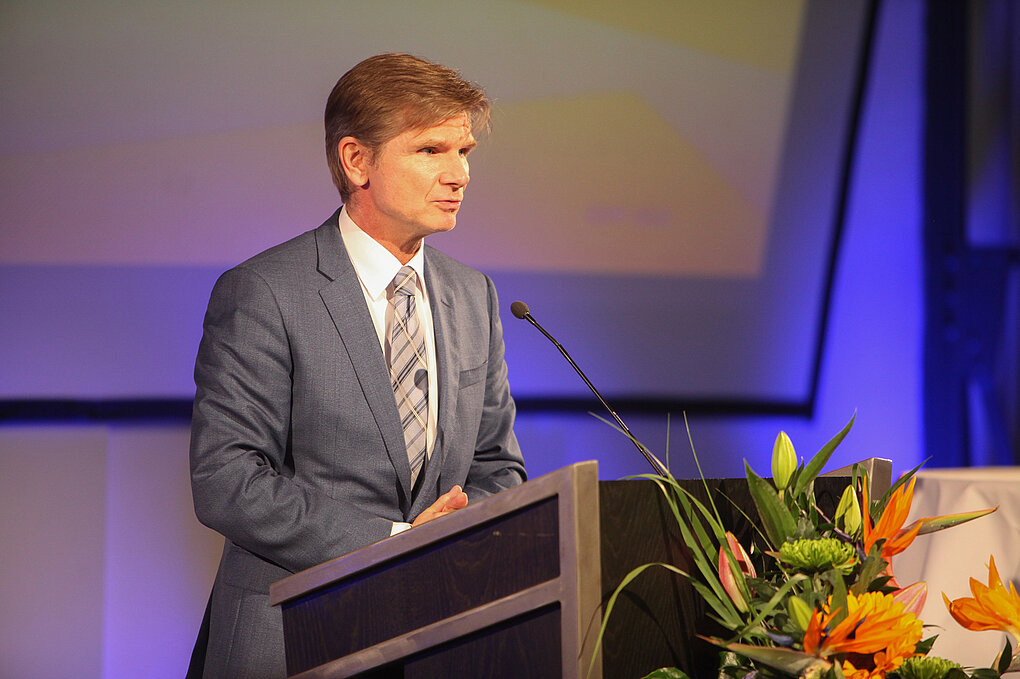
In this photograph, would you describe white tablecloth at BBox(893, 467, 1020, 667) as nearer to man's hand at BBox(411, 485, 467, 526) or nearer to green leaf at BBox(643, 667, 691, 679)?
man's hand at BBox(411, 485, 467, 526)

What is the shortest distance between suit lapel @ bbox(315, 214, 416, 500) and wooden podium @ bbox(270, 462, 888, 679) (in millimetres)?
516

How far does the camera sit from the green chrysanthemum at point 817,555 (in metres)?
0.97

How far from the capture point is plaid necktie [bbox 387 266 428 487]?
1830 mm

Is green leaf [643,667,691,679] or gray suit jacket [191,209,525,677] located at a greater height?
gray suit jacket [191,209,525,677]

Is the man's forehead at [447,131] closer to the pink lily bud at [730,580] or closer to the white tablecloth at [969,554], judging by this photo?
the pink lily bud at [730,580]

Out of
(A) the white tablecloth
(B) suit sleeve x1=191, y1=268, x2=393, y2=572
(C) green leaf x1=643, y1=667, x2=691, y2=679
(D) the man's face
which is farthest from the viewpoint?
(A) the white tablecloth

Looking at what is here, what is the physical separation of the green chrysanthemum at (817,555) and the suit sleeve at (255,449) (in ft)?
2.49

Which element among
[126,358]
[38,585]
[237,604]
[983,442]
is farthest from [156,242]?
[983,442]

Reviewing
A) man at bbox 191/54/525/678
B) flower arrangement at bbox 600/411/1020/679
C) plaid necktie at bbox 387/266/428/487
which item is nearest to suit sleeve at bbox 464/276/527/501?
man at bbox 191/54/525/678

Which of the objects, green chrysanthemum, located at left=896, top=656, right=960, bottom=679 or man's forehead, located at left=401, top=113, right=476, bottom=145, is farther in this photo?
man's forehead, located at left=401, top=113, right=476, bottom=145

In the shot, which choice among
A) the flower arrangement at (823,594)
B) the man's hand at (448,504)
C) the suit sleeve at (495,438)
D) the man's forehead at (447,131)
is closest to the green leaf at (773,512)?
the flower arrangement at (823,594)

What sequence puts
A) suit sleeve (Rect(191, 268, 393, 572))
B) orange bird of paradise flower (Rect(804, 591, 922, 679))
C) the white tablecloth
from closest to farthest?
orange bird of paradise flower (Rect(804, 591, 922, 679)), suit sleeve (Rect(191, 268, 393, 572)), the white tablecloth

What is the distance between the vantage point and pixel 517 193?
3.44 meters

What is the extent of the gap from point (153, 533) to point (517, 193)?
1668 mm
